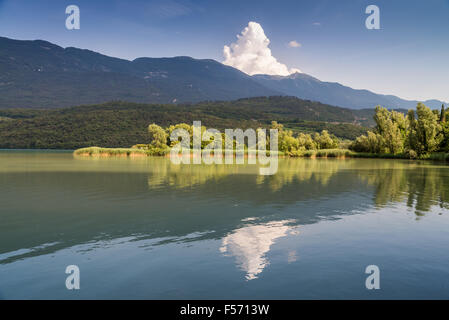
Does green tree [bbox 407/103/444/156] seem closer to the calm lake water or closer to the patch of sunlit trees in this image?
the patch of sunlit trees

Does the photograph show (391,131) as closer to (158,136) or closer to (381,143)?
(381,143)

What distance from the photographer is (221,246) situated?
47.2 ft

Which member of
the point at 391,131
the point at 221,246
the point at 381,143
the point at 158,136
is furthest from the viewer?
the point at 158,136

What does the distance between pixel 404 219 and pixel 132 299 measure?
17638mm

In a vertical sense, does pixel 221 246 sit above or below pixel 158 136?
below

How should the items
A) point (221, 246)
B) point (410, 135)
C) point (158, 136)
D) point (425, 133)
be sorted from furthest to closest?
1. point (158, 136)
2. point (410, 135)
3. point (425, 133)
4. point (221, 246)

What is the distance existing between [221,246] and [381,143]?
112065mm

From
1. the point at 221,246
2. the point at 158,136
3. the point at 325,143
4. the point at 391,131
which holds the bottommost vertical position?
the point at 221,246

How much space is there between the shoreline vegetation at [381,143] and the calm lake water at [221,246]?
261 feet

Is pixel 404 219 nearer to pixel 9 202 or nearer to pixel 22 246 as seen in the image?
pixel 22 246

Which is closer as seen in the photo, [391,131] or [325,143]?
[391,131]

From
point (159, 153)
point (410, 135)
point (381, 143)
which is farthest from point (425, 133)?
point (159, 153)

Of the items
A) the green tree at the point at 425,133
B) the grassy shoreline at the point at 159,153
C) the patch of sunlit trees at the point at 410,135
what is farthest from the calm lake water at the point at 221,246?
the grassy shoreline at the point at 159,153
